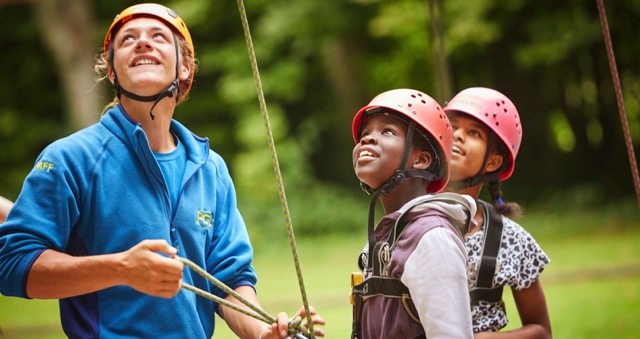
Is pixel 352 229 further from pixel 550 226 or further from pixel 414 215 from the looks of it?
pixel 414 215

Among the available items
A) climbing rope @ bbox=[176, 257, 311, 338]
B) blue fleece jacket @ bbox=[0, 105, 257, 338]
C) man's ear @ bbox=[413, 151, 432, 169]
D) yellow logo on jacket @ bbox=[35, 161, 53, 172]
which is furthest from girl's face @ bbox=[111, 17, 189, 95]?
man's ear @ bbox=[413, 151, 432, 169]

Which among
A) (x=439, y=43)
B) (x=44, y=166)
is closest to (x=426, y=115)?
(x=44, y=166)

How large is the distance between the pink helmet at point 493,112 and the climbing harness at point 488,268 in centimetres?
40

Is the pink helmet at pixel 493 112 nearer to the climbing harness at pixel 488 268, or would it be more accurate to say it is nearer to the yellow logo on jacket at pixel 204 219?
the climbing harness at pixel 488 268

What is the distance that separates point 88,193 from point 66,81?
17494 millimetres

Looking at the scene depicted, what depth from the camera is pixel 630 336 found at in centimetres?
774

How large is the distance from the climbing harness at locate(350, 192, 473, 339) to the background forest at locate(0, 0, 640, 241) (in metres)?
13.6

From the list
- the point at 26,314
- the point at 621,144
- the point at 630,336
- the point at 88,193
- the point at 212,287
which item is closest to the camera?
the point at 88,193

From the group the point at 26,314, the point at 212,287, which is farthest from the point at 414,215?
the point at 26,314

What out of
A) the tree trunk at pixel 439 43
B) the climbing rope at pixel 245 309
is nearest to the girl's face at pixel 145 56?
the climbing rope at pixel 245 309

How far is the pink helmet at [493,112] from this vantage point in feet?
12.0

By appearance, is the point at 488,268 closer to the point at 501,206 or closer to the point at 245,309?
the point at 501,206

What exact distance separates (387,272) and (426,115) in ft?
1.91

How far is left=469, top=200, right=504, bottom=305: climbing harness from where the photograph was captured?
3.34m
